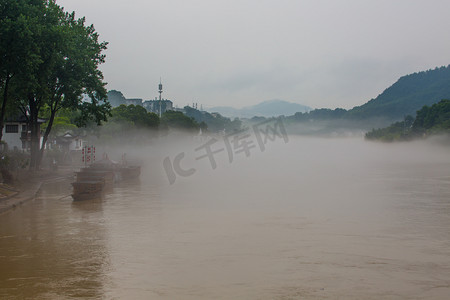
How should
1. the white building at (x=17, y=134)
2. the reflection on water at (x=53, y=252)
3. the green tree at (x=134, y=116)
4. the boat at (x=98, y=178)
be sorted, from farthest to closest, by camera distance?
the green tree at (x=134, y=116) < the white building at (x=17, y=134) < the boat at (x=98, y=178) < the reflection on water at (x=53, y=252)

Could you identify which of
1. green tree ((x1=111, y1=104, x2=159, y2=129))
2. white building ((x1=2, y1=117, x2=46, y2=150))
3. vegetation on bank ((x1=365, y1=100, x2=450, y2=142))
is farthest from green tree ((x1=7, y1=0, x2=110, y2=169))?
vegetation on bank ((x1=365, y1=100, x2=450, y2=142))

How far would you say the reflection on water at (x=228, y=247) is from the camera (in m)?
12.7

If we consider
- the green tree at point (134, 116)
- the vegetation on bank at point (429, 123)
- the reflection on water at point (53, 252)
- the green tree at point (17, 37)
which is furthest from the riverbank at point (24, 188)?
the vegetation on bank at point (429, 123)

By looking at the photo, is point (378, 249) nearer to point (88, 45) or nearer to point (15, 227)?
point (15, 227)

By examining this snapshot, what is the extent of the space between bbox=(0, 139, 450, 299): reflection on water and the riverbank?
75cm

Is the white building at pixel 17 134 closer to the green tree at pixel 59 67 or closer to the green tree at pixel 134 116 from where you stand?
the green tree at pixel 59 67

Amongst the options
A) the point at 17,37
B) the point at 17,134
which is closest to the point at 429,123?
the point at 17,134

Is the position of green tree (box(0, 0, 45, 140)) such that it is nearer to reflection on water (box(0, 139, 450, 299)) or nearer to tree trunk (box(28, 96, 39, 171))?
reflection on water (box(0, 139, 450, 299))

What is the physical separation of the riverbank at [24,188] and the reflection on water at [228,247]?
0.75 metres

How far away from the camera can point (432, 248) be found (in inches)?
666

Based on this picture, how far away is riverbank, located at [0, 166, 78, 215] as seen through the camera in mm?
25470

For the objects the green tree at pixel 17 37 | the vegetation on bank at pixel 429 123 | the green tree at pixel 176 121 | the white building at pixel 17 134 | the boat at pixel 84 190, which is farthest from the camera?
the green tree at pixel 176 121

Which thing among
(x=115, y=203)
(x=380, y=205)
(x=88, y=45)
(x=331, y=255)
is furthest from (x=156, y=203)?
(x=88, y=45)

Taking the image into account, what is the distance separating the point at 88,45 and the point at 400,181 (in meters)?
27.0
